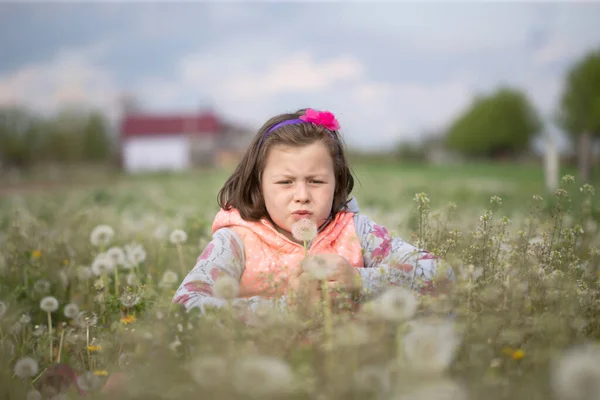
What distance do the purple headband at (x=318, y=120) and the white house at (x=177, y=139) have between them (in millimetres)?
54829

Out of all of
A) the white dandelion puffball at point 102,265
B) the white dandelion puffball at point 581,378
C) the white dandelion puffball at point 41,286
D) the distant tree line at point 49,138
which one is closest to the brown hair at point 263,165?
the white dandelion puffball at point 102,265

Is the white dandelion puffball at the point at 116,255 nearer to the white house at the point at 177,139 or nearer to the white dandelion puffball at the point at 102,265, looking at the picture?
the white dandelion puffball at the point at 102,265

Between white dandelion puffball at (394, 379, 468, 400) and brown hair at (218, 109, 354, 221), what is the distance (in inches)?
81.5

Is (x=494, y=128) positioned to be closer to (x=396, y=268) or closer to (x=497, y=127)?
(x=497, y=127)

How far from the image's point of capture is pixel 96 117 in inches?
2373

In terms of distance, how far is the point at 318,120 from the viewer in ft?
11.2

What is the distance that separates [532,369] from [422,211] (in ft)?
3.79

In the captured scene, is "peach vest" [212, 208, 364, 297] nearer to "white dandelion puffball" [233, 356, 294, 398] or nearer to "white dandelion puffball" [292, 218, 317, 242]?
"white dandelion puffball" [292, 218, 317, 242]

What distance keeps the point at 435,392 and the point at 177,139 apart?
6369cm

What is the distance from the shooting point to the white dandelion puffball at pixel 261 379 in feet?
4.45

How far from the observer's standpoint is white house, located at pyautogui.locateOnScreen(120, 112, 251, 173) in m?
60.1

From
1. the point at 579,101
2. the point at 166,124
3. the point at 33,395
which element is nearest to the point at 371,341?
the point at 33,395

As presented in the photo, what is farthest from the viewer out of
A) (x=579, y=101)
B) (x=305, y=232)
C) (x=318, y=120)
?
(x=579, y=101)

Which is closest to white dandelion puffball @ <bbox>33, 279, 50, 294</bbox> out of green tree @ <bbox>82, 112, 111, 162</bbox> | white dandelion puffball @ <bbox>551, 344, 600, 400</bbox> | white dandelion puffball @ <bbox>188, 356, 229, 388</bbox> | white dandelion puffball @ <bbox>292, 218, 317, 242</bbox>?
white dandelion puffball @ <bbox>292, 218, 317, 242</bbox>
